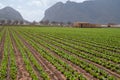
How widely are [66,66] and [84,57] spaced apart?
3.92m

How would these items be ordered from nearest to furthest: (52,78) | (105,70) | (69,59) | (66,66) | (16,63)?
(52,78) → (105,70) → (66,66) → (16,63) → (69,59)

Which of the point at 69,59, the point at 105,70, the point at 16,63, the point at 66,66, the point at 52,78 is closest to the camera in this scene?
the point at 52,78

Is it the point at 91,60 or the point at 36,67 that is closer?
the point at 36,67

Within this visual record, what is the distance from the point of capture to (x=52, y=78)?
12.9m

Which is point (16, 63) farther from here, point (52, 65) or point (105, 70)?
point (105, 70)

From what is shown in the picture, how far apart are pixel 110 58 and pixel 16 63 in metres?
7.49

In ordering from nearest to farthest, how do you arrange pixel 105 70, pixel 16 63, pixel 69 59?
pixel 105 70
pixel 16 63
pixel 69 59

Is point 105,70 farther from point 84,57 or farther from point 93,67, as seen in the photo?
point 84,57

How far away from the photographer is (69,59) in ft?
60.8

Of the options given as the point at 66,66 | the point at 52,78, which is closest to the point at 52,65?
the point at 66,66

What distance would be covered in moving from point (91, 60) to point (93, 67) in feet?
9.16

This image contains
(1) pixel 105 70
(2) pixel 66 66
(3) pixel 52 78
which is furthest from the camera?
(2) pixel 66 66

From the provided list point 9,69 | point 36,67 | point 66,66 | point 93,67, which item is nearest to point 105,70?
point 93,67

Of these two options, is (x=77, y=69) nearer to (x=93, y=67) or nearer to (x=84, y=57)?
(x=93, y=67)
